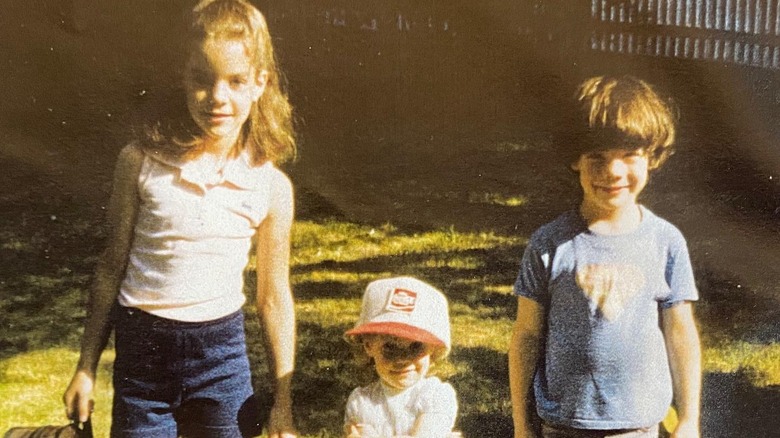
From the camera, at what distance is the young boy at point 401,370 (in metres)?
3.04

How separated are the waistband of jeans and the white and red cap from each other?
421 millimetres

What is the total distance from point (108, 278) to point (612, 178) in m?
1.66

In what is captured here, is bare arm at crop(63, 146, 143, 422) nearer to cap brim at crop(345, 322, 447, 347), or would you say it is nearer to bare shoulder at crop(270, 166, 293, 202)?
bare shoulder at crop(270, 166, 293, 202)

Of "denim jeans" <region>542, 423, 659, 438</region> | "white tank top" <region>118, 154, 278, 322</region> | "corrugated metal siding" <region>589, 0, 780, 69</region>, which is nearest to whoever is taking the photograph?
"white tank top" <region>118, 154, 278, 322</region>

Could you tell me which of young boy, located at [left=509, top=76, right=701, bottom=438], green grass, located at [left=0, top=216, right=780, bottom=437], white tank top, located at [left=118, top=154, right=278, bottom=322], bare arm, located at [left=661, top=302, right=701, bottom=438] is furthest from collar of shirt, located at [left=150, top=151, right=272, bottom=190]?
bare arm, located at [left=661, top=302, right=701, bottom=438]

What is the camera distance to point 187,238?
3.01 metres

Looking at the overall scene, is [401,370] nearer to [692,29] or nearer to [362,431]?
[362,431]

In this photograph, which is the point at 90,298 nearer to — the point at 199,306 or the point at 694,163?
the point at 199,306

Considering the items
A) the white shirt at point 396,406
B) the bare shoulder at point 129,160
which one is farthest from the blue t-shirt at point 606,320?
the bare shoulder at point 129,160

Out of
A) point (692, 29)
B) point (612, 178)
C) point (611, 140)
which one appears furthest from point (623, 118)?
point (692, 29)

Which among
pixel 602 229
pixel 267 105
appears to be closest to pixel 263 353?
pixel 267 105

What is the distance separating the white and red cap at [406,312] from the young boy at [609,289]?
0.95 ft

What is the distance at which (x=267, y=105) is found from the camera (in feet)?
10.3

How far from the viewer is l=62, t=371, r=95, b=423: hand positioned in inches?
123
